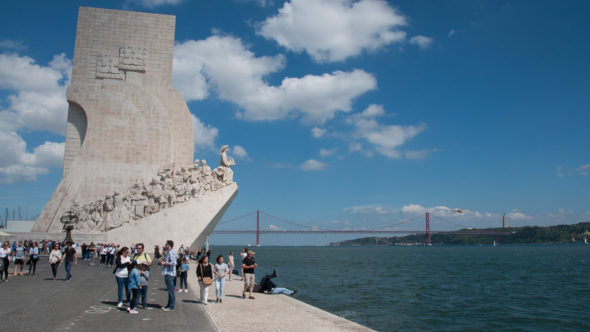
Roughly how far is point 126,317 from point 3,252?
4.10 m

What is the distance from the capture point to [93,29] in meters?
17.9

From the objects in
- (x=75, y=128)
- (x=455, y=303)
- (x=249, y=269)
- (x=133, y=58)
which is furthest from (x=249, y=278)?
(x=133, y=58)

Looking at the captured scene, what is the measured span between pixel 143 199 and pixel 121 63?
6120 mm

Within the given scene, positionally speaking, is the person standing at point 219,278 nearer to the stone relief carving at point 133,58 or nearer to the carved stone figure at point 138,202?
→ the carved stone figure at point 138,202

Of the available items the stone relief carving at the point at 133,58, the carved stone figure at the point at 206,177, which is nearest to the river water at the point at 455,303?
the carved stone figure at the point at 206,177

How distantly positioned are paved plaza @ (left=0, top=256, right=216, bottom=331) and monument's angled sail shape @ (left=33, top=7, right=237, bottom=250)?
7.62 meters

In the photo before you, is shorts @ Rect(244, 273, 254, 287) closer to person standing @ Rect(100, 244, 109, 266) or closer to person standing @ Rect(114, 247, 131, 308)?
person standing @ Rect(114, 247, 131, 308)

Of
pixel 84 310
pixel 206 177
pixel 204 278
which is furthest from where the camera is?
pixel 206 177

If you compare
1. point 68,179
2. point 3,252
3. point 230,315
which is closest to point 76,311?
point 230,315

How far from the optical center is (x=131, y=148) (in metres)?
16.8

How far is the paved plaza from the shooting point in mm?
4168

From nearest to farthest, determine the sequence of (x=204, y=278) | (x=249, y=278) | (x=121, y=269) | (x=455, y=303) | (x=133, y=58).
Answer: (x=121, y=269) → (x=204, y=278) → (x=249, y=278) → (x=455, y=303) → (x=133, y=58)

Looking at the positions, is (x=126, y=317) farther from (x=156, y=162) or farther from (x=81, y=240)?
(x=156, y=162)

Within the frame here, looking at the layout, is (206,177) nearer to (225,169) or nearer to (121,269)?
(225,169)
